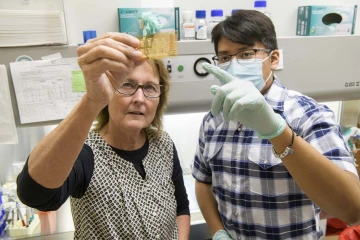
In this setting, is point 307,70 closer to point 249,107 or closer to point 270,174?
point 270,174

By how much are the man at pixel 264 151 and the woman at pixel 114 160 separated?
0.70ft

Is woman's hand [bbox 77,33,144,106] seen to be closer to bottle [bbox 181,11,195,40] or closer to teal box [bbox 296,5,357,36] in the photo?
bottle [bbox 181,11,195,40]

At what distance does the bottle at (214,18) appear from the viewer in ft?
5.25

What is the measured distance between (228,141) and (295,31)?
1032 millimetres

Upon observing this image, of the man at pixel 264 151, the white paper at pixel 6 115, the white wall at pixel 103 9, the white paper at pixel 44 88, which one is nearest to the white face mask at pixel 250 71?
the man at pixel 264 151

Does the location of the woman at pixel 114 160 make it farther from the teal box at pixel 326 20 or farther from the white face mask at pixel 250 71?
the teal box at pixel 326 20

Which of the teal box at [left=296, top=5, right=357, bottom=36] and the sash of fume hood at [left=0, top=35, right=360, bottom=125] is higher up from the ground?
the teal box at [left=296, top=5, right=357, bottom=36]

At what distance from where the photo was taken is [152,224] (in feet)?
3.63

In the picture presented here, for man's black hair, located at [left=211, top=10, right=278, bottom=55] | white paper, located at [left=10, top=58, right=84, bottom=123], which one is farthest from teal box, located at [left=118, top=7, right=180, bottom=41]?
man's black hair, located at [left=211, top=10, right=278, bottom=55]

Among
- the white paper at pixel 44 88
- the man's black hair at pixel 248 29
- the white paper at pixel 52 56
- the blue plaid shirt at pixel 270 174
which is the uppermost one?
the man's black hair at pixel 248 29

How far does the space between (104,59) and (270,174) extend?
70 cm

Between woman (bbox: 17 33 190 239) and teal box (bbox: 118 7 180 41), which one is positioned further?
teal box (bbox: 118 7 180 41)

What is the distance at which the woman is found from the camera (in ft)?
2.48

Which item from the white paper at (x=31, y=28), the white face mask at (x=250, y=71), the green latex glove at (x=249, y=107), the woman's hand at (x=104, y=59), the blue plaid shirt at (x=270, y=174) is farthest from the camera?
the white paper at (x=31, y=28)
